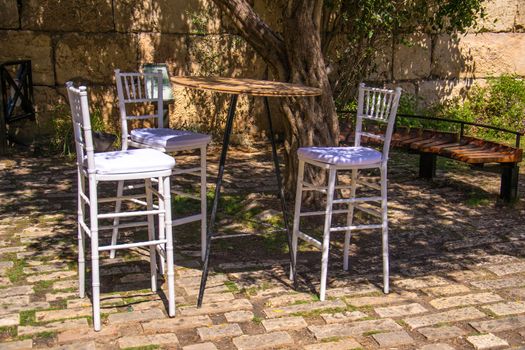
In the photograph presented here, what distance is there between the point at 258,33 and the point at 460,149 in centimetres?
225

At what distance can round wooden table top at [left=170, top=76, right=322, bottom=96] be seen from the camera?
391 cm

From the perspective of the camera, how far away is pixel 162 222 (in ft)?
13.6

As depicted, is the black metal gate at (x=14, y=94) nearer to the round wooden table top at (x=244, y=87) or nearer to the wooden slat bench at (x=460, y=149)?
the wooden slat bench at (x=460, y=149)

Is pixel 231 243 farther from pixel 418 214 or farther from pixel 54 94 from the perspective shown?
pixel 54 94

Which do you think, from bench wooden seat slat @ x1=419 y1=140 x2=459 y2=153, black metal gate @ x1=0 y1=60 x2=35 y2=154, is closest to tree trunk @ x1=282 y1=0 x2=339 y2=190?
bench wooden seat slat @ x1=419 y1=140 x2=459 y2=153

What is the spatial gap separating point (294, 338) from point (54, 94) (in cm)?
555

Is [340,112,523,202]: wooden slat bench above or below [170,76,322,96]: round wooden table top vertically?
below

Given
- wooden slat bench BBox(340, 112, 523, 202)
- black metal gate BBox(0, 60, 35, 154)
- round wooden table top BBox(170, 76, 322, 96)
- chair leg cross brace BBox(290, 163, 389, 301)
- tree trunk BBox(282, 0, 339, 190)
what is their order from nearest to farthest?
round wooden table top BBox(170, 76, 322, 96) < chair leg cross brace BBox(290, 163, 389, 301) < tree trunk BBox(282, 0, 339, 190) < wooden slat bench BBox(340, 112, 523, 202) < black metal gate BBox(0, 60, 35, 154)

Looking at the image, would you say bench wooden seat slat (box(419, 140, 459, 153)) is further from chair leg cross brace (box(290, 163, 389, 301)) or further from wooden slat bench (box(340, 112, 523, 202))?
chair leg cross brace (box(290, 163, 389, 301))

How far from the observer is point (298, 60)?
5418mm

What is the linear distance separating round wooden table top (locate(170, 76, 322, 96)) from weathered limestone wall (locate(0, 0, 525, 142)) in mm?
4245

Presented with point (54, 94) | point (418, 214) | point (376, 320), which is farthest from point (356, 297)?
point (54, 94)

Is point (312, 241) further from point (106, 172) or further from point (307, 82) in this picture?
point (307, 82)

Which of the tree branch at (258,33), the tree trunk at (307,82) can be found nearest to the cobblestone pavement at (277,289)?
the tree trunk at (307,82)
